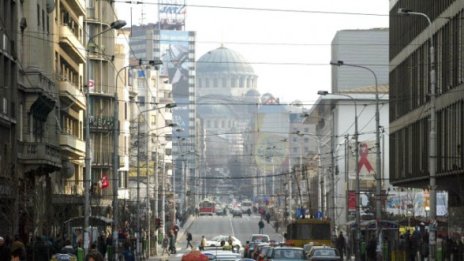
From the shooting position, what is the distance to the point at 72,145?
7938cm

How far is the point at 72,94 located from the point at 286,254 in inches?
1220

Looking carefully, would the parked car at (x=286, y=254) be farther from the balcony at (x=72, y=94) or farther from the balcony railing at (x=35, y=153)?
the balcony at (x=72, y=94)

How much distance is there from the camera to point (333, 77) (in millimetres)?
165375

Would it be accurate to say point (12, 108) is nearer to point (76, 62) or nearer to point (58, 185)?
point (58, 185)

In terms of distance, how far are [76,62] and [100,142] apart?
71.0 ft

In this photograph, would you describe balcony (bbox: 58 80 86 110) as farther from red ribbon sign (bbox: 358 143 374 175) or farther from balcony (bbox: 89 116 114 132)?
red ribbon sign (bbox: 358 143 374 175)

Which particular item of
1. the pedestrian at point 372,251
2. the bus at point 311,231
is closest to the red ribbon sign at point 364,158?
the bus at point 311,231

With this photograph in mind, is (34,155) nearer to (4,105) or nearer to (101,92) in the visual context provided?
(4,105)

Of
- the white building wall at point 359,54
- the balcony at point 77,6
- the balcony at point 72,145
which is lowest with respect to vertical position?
the balcony at point 72,145

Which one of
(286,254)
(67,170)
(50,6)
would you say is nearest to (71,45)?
(67,170)

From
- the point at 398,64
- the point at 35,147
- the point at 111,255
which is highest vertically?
the point at 398,64

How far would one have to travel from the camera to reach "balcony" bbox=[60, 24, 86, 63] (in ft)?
249

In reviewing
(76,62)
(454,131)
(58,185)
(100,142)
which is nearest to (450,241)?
(454,131)

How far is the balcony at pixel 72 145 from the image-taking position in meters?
76.6
